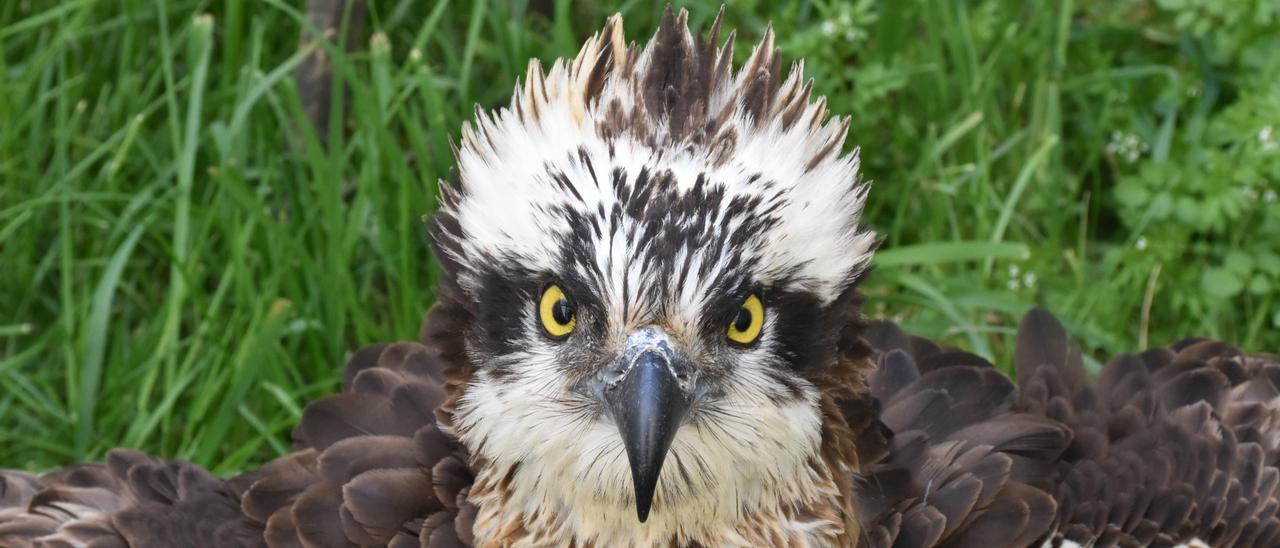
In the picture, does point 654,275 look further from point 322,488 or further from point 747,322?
point 322,488

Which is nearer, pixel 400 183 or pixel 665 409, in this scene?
pixel 665 409

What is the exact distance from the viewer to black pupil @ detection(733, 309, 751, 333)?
3838 millimetres

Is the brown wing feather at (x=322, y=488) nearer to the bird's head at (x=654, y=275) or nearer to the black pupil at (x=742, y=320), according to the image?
the bird's head at (x=654, y=275)

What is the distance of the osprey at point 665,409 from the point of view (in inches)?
149

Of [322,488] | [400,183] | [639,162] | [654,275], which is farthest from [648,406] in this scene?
[400,183]

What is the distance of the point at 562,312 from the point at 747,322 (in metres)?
0.42

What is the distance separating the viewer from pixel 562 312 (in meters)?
3.84

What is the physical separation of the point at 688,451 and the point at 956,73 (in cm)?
359

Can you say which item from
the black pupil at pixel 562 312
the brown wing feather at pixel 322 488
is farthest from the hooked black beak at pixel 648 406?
the brown wing feather at pixel 322 488

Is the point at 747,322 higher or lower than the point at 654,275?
lower

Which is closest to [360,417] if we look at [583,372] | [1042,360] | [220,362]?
[583,372]

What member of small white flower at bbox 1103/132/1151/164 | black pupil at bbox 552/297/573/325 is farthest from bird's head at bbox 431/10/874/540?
small white flower at bbox 1103/132/1151/164

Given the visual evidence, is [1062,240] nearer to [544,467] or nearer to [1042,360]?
[1042,360]

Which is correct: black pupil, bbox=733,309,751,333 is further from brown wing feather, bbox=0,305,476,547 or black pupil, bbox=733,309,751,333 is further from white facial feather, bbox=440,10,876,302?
brown wing feather, bbox=0,305,476,547
